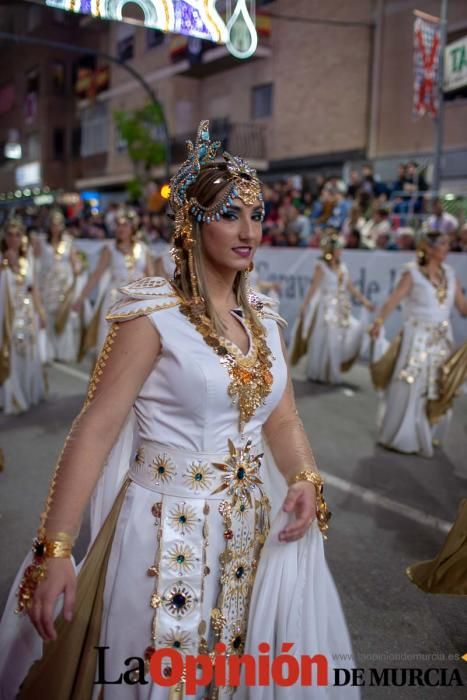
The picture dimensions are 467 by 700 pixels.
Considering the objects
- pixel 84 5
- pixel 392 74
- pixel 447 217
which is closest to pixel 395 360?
pixel 84 5

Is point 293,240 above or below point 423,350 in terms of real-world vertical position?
above

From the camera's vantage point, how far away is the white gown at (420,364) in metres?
6.49

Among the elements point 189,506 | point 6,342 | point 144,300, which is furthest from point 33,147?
point 189,506

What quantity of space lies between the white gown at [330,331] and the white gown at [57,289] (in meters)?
3.92

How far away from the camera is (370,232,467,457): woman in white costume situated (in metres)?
6.47

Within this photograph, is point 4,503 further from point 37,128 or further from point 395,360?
point 37,128

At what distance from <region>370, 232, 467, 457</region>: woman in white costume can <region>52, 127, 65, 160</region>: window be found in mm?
39835

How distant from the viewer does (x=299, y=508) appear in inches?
85.4

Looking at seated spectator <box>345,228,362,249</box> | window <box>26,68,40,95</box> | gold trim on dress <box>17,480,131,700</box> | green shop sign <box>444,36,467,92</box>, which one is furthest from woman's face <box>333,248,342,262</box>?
window <box>26,68,40,95</box>

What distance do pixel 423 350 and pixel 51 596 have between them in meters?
5.24

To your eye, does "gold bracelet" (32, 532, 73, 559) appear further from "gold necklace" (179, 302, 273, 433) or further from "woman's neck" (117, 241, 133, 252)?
"woman's neck" (117, 241, 133, 252)

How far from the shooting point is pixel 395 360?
6770mm

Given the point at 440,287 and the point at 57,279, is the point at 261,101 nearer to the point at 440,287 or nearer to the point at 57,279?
the point at 57,279

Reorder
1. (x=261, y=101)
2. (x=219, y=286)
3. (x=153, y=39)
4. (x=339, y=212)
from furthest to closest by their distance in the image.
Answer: (x=153, y=39)
(x=261, y=101)
(x=339, y=212)
(x=219, y=286)
